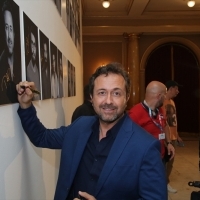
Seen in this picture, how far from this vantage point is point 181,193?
586 centimetres

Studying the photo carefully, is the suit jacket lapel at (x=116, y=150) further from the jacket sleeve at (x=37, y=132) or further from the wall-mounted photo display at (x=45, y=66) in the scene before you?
the wall-mounted photo display at (x=45, y=66)

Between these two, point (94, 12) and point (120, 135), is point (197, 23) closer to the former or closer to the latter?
point (94, 12)

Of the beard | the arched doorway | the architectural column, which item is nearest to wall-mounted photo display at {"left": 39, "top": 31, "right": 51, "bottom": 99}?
the beard

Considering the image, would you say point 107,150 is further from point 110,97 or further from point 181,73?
point 181,73

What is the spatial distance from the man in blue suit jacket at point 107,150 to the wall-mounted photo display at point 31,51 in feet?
0.50

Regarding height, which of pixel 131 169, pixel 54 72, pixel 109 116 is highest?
pixel 54 72

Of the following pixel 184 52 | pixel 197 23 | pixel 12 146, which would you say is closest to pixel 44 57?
pixel 12 146

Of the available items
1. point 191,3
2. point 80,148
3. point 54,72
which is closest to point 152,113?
point 54,72

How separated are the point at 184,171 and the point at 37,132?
6.17m

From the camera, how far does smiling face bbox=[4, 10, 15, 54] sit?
1.40 meters

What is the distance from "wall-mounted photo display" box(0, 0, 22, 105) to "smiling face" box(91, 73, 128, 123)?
449mm

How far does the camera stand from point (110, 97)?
1.77m

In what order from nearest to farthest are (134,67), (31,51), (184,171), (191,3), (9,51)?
1. (9,51)
2. (31,51)
3. (184,171)
4. (191,3)
5. (134,67)

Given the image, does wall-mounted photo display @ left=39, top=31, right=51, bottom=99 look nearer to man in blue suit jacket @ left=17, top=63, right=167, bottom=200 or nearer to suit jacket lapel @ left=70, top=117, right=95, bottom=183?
man in blue suit jacket @ left=17, top=63, right=167, bottom=200
